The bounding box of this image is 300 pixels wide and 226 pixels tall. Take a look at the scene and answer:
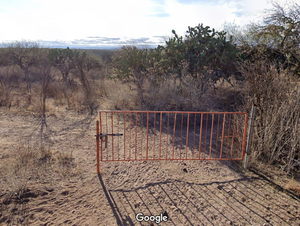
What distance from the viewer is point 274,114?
191 inches

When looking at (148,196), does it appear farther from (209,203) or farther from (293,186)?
(293,186)

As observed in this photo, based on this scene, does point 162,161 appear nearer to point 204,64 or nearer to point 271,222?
point 271,222

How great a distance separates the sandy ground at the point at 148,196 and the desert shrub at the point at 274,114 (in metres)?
0.66

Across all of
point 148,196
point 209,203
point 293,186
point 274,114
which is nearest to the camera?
point 209,203

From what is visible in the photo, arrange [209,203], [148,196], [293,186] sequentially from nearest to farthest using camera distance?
1. [209,203]
2. [148,196]
3. [293,186]

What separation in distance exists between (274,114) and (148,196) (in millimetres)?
2985

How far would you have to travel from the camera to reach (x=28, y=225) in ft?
10.3

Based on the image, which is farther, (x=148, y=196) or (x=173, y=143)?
(x=173, y=143)

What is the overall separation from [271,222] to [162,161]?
8.00 ft

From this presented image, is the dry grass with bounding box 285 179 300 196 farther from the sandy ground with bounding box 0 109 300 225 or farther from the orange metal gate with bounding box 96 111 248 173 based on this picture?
the orange metal gate with bounding box 96 111 248 173

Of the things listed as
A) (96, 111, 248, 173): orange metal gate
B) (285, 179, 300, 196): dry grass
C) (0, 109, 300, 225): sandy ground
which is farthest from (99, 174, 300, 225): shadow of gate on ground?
(96, 111, 248, 173): orange metal gate

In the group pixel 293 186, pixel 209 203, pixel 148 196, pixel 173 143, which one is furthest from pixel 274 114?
pixel 148 196

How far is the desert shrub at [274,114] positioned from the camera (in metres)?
4.67

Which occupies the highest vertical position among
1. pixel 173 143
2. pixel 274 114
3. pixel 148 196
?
pixel 274 114
